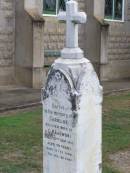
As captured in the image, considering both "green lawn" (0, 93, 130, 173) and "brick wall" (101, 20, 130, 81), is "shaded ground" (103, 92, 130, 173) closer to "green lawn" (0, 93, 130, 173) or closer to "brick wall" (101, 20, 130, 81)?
"green lawn" (0, 93, 130, 173)

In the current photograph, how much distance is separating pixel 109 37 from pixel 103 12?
1.38m

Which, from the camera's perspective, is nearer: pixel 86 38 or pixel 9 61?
pixel 9 61

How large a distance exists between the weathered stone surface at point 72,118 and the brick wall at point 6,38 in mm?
11615

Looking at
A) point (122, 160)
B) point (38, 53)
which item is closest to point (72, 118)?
point (122, 160)

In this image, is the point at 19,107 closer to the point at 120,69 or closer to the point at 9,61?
the point at 9,61

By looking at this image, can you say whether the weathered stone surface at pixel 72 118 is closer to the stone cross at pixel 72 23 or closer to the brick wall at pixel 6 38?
the stone cross at pixel 72 23

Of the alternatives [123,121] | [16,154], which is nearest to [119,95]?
[123,121]

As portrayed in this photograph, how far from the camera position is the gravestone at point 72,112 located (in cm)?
557

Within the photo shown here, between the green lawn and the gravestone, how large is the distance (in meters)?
2.00

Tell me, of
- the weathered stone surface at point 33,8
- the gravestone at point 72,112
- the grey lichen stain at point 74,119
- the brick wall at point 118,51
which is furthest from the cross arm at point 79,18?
the brick wall at point 118,51

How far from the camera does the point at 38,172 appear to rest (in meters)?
7.60

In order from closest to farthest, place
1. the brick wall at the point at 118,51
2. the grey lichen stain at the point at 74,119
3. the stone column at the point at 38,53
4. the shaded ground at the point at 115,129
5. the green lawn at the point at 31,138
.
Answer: the grey lichen stain at the point at 74,119 < the green lawn at the point at 31,138 < the shaded ground at the point at 115,129 < the stone column at the point at 38,53 < the brick wall at the point at 118,51

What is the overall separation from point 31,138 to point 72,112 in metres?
4.28

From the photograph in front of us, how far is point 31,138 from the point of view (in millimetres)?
9727
